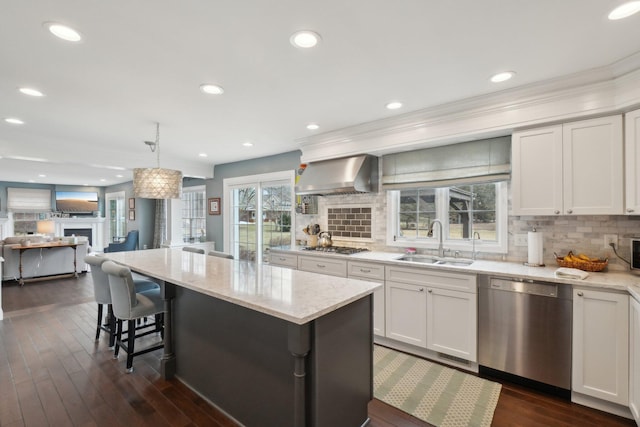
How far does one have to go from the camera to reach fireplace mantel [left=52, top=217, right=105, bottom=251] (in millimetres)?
10109

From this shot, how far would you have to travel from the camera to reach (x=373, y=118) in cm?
327

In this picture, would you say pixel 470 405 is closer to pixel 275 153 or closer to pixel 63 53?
pixel 63 53

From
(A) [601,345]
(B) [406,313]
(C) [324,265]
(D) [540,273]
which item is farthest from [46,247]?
(A) [601,345]

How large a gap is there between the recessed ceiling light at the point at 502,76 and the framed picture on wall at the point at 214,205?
516 cm

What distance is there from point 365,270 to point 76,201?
38.2ft

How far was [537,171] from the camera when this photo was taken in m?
2.56

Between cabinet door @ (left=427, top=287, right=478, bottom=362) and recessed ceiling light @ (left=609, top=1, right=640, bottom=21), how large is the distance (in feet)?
6.73

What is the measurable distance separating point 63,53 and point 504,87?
127 inches

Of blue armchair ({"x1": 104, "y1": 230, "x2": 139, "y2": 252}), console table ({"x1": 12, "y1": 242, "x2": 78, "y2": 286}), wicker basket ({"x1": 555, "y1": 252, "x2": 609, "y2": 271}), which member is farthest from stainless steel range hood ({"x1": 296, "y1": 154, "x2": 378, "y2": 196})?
console table ({"x1": 12, "y1": 242, "x2": 78, "y2": 286})

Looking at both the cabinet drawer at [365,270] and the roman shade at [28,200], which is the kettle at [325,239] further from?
the roman shade at [28,200]

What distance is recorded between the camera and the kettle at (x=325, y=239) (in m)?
4.14

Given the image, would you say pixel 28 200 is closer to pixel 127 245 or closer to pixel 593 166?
pixel 127 245

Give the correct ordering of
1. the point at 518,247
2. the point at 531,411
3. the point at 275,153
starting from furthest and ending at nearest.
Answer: the point at 275,153 < the point at 518,247 < the point at 531,411

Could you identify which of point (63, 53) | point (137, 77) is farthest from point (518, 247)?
point (63, 53)
